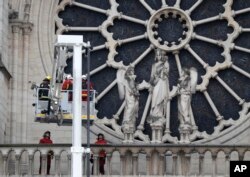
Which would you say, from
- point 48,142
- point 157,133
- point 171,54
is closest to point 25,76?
point 48,142

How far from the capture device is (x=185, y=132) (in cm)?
3491

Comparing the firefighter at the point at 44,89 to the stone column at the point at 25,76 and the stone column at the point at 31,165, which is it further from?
the stone column at the point at 25,76

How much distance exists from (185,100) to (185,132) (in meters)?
0.65

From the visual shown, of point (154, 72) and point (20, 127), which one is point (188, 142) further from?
point (20, 127)

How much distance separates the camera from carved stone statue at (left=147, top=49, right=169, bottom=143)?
34.8 metres

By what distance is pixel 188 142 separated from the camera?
115 feet

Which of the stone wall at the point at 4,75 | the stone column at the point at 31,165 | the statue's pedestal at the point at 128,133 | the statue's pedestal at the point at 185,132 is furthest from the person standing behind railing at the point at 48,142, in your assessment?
the statue's pedestal at the point at 185,132

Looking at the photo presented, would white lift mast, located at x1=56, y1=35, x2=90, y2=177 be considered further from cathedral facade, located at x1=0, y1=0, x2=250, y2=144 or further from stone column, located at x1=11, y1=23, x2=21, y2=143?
stone column, located at x1=11, y1=23, x2=21, y2=143

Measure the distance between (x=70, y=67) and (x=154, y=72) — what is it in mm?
3040

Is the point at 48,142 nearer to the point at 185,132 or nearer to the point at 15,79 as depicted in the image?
the point at 15,79


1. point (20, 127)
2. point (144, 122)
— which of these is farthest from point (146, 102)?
point (20, 127)

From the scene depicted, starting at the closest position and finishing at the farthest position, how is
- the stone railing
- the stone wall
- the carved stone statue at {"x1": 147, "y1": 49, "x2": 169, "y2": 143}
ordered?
the stone railing < the carved stone statue at {"x1": 147, "y1": 49, "x2": 169, "y2": 143} < the stone wall

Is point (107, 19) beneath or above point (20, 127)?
above

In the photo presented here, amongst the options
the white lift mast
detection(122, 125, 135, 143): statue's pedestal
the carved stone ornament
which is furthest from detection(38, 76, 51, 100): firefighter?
the white lift mast
